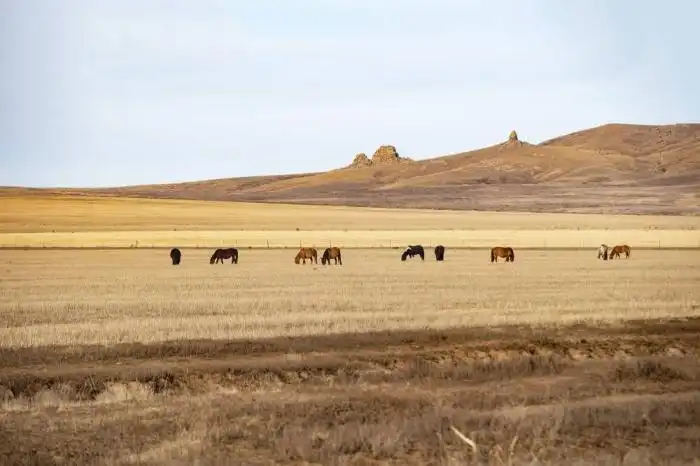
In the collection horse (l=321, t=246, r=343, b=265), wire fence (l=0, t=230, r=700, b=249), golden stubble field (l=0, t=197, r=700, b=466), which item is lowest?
wire fence (l=0, t=230, r=700, b=249)

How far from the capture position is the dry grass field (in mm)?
11000

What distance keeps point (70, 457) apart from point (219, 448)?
5.30 ft

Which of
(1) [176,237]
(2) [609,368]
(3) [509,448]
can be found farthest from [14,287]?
(1) [176,237]

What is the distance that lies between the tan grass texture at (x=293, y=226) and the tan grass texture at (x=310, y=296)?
73.5 ft

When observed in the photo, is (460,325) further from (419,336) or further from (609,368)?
(609,368)

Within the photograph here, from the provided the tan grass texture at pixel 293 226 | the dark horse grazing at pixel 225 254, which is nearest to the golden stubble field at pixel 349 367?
the dark horse grazing at pixel 225 254

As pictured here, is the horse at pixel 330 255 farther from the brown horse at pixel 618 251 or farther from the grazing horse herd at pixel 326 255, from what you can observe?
the brown horse at pixel 618 251

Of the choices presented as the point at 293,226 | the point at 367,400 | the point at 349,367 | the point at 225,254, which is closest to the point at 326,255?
the point at 225,254

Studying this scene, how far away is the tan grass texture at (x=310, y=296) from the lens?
21.2 m

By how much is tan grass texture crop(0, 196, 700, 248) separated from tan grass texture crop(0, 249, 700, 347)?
22.4 m

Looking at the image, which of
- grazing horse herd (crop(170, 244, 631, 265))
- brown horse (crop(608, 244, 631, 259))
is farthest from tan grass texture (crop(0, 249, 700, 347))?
brown horse (crop(608, 244, 631, 259))

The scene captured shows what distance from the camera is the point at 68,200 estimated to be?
395 feet

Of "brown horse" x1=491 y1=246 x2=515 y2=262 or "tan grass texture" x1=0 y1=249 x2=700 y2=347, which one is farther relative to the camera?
"brown horse" x1=491 y1=246 x2=515 y2=262

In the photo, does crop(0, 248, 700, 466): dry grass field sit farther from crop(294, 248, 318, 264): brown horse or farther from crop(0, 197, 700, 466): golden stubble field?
crop(294, 248, 318, 264): brown horse
